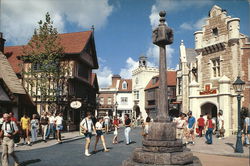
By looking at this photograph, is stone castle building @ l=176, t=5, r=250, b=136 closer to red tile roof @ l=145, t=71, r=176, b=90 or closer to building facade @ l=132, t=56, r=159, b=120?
red tile roof @ l=145, t=71, r=176, b=90

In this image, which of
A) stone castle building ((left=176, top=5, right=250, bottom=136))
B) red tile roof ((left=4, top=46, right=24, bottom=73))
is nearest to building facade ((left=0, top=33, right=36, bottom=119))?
red tile roof ((left=4, top=46, right=24, bottom=73))

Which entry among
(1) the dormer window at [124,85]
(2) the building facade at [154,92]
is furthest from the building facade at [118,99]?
(2) the building facade at [154,92]

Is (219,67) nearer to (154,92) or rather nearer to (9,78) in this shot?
(9,78)

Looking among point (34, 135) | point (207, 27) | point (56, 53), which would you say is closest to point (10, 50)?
point (56, 53)

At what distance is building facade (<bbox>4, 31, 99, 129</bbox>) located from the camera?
24.5 metres

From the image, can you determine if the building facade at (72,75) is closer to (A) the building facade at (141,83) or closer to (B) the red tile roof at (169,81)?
(B) the red tile roof at (169,81)

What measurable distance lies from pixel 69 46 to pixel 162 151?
871 inches

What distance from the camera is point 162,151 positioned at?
679 centimetres

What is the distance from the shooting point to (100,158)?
9.84 m

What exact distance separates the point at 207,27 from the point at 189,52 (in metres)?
10.7

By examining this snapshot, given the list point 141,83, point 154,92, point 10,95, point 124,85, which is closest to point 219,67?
point 10,95

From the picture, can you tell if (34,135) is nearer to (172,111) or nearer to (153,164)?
(153,164)

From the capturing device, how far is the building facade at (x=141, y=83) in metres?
49.2

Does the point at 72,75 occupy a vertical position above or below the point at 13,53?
below
